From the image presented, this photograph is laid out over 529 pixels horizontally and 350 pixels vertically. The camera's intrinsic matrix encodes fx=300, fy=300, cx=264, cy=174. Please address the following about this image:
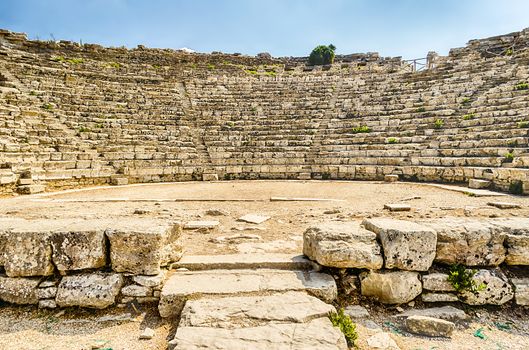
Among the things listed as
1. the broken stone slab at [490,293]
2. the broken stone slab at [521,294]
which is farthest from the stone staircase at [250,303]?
the broken stone slab at [521,294]

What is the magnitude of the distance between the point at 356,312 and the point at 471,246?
1421 millimetres

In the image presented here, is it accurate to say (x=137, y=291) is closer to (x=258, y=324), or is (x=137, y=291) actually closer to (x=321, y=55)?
(x=258, y=324)

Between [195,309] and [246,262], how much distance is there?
867 mm

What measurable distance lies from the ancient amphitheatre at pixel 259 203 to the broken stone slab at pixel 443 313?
0.02m

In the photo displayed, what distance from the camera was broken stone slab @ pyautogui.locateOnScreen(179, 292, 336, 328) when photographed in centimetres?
242

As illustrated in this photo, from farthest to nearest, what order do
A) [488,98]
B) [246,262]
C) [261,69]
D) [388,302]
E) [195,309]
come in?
1. [261,69]
2. [488,98]
3. [246,262]
4. [388,302]
5. [195,309]

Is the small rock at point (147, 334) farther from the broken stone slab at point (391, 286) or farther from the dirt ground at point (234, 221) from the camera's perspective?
the broken stone slab at point (391, 286)

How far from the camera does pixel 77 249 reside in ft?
9.77

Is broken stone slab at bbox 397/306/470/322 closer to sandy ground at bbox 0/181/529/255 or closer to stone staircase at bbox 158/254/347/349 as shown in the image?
stone staircase at bbox 158/254/347/349

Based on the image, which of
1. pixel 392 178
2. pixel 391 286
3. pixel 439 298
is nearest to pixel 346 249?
pixel 391 286

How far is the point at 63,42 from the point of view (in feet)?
66.2

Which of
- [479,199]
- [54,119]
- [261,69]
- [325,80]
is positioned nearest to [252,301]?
[479,199]

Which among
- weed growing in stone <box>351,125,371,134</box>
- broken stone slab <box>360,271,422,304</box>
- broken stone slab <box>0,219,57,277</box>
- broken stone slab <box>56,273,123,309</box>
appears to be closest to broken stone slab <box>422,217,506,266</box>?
broken stone slab <box>360,271,422,304</box>

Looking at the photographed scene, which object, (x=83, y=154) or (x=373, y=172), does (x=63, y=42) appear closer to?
(x=83, y=154)
